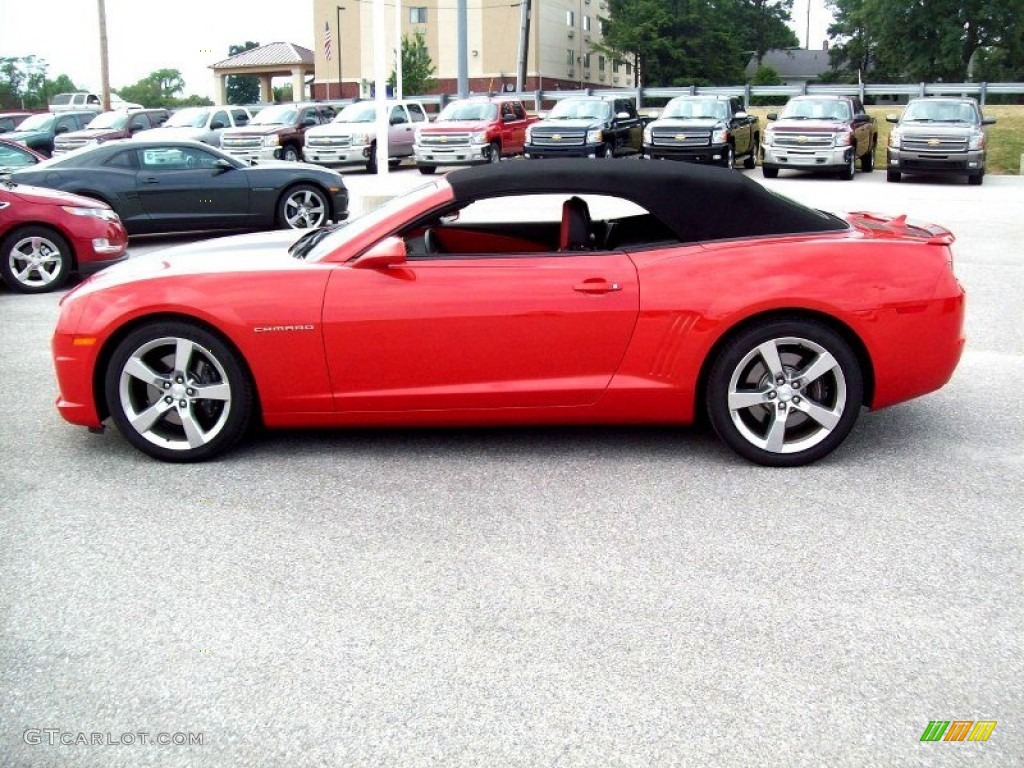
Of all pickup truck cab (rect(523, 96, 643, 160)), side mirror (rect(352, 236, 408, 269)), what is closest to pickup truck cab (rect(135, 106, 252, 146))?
pickup truck cab (rect(523, 96, 643, 160))

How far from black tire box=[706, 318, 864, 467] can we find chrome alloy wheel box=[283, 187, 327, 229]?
1081cm

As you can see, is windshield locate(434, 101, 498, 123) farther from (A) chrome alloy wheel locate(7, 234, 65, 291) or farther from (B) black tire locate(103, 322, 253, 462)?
(B) black tire locate(103, 322, 253, 462)

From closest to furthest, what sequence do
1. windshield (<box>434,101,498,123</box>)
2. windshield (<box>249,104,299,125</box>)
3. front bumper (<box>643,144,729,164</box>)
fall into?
front bumper (<box>643,144,729,164</box>)
windshield (<box>434,101,498,123</box>)
windshield (<box>249,104,299,125</box>)

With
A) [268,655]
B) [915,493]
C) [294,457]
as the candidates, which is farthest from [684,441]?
[268,655]

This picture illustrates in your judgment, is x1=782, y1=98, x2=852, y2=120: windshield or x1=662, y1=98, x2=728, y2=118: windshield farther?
x1=662, y1=98, x2=728, y2=118: windshield

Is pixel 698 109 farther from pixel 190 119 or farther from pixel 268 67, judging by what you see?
pixel 268 67

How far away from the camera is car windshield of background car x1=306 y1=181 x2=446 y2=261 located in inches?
216

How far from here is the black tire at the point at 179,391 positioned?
5336 mm

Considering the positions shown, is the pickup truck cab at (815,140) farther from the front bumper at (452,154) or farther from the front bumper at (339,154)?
the front bumper at (339,154)

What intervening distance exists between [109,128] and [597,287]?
30.5m

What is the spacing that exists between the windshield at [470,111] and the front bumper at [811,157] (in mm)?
7758

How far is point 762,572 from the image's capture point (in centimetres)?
414

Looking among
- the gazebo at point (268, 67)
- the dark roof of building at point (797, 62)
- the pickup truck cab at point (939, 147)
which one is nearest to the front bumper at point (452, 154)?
Answer: the pickup truck cab at point (939, 147)

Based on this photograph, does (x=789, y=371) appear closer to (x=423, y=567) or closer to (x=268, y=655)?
(x=423, y=567)
